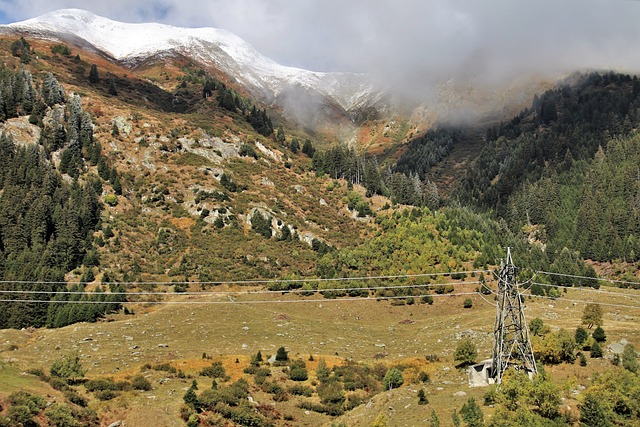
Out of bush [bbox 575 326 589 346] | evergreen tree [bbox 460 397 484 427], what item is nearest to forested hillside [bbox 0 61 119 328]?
evergreen tree [bbox 460 397 484 427]

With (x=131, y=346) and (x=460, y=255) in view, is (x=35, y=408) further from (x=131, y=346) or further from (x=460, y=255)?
(x=460, y=255)

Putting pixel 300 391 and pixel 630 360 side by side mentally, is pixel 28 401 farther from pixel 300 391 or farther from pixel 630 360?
pixel 630 360

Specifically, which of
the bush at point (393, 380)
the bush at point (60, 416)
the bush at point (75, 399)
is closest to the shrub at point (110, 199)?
the bush at point (75, 399)

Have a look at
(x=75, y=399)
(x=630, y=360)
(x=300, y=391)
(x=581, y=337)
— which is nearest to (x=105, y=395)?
(x=75, y=399)

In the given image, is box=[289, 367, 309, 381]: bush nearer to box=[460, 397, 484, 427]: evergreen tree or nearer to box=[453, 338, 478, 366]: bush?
box=[453, 338, 478, 366]: bush

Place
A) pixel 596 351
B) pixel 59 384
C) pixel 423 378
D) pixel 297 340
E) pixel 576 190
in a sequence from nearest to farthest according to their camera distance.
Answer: pixel 59 384 < pixel 596 351 < pixel 423 378 < pixel 297 340 < pixel 576 190

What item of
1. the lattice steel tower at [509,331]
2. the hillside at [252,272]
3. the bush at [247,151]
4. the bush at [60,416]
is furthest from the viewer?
the bush at [247,151]

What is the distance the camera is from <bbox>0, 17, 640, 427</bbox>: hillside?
124 ft

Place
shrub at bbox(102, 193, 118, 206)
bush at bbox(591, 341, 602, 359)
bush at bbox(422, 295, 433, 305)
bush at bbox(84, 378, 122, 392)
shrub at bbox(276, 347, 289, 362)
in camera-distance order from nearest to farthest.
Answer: bush at bbox(84, 378, 122, 392), bush at bbox(591, 341, 602, 359), shrub at bbox(276, 347, 289, 362), bush at bbox(422, 295, 433, 305), shrub at bbox(102, 193, 118, 206)

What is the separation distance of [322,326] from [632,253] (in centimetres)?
8716

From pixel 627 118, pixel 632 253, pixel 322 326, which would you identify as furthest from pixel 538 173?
pixel 322 326

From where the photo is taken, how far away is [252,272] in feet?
285

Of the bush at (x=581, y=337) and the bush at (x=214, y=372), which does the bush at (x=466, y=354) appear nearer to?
the bush at (x=581, y=337)

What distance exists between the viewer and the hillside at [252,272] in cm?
3781
